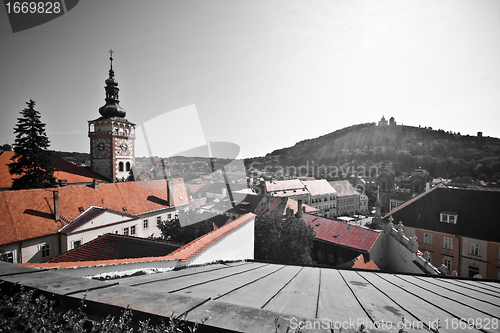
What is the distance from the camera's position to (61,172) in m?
29.2

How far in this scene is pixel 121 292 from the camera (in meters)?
1.84

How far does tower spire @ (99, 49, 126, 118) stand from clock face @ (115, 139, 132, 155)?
431 centimetres

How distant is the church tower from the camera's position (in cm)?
3644

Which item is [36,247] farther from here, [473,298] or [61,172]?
[473,298]

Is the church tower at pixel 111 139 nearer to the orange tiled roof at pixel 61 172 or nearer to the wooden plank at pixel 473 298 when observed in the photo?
the orange tiled roof at pixel 61 172

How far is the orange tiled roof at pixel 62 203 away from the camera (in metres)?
15.0

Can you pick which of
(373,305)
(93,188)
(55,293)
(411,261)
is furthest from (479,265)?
(93,188)

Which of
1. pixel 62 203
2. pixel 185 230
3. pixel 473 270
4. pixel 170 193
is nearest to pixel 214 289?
pixel 185 230

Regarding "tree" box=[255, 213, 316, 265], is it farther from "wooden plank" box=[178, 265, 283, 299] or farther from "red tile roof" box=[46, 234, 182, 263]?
"wooden plank" box=[178, 265, 283, 299]

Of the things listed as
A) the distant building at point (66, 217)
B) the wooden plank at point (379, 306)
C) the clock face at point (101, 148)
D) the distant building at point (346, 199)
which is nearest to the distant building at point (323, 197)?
the distant building at point (346, 199)

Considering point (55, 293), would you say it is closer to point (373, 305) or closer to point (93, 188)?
point (373, 305)

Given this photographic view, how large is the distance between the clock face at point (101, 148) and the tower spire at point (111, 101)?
167 inches

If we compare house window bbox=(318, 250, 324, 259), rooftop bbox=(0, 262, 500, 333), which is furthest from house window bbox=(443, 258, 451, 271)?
rooftop bbox=(0, 262, 500, 333)

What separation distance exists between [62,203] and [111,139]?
2024cm
